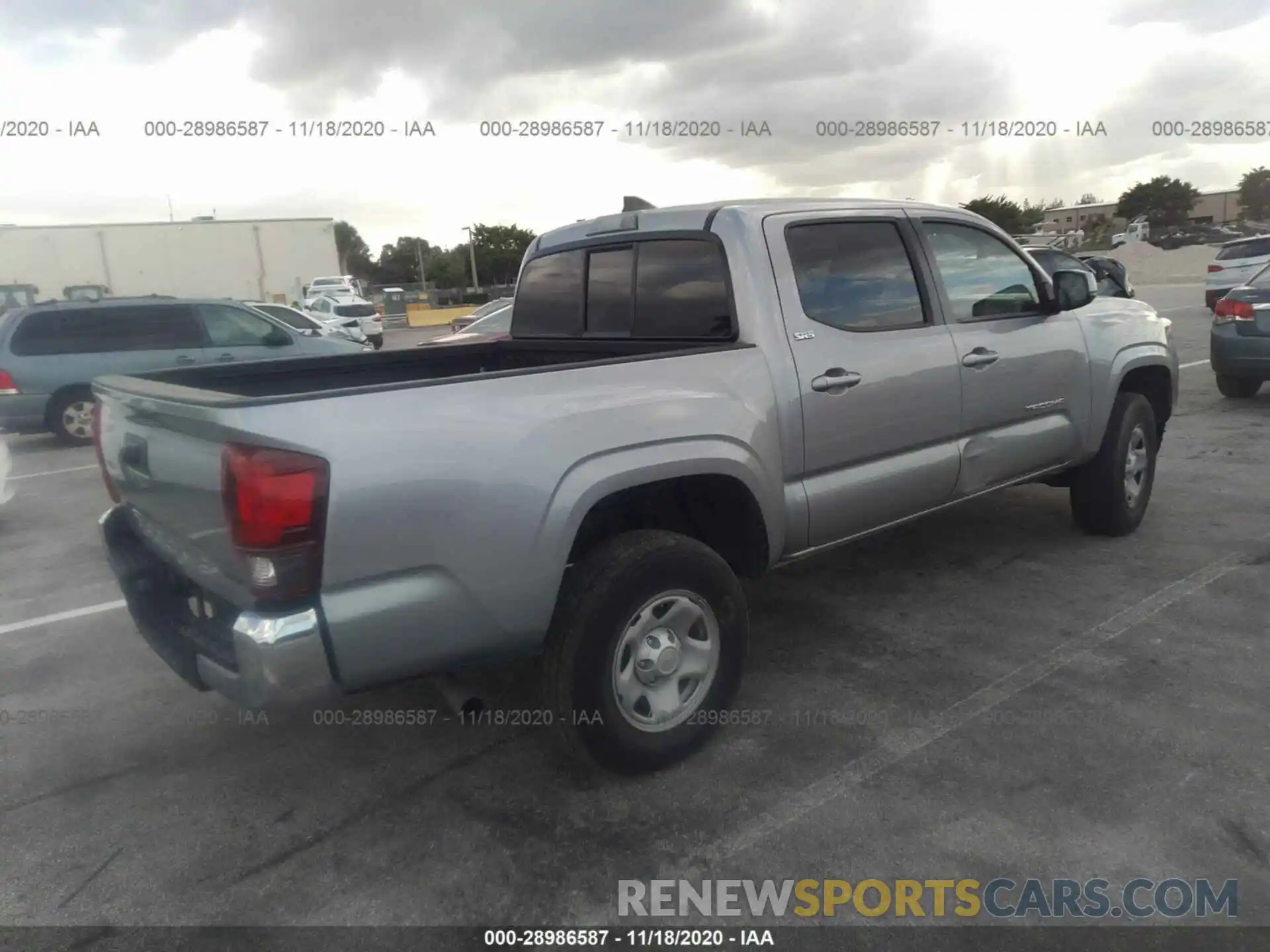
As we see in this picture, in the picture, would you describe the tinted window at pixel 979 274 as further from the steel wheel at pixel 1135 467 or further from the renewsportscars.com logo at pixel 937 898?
the renewsportscars.com logo at pixel 937 898

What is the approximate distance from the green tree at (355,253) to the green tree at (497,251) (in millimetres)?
28992

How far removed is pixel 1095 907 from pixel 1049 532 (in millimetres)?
3333

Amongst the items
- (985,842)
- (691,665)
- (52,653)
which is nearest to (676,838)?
(691,665)

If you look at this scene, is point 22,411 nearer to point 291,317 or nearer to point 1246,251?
point 291,317

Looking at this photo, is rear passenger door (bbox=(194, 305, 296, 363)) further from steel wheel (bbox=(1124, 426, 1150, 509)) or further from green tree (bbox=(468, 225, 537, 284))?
green tree (bbox=(468, 225, 537, 284))

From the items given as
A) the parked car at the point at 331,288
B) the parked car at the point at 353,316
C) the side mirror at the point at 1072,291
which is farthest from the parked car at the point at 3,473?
the parked car at the point at 331,288

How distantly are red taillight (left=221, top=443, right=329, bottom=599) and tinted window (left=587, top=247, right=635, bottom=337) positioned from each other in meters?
1.92

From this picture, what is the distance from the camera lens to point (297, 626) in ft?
7.65

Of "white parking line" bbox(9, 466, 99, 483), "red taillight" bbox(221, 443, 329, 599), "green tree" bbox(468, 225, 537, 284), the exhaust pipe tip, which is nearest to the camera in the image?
"red taillight" bbox(221, 443, 329, 599)

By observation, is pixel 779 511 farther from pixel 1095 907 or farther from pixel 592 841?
pixel 1095 907

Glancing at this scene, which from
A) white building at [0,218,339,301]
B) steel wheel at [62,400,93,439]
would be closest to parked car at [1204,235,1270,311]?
steel wheel at [62,400,93,439]

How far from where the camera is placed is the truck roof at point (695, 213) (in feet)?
11.6

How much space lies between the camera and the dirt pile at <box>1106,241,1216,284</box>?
32.8 meters

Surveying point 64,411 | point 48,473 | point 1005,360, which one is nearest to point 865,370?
point 1005,360
